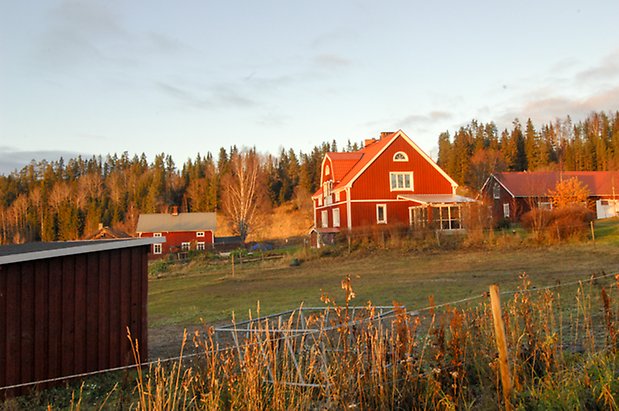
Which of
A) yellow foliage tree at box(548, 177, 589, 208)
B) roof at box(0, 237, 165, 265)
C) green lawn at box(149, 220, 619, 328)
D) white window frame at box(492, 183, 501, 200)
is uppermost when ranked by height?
white window frame at box(492, 183, 501, 200)

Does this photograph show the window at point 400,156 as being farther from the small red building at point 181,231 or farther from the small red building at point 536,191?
the small red building at point 181,231

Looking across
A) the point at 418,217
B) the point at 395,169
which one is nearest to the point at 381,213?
the point at 395,169

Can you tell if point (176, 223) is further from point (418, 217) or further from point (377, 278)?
point (377, 278)

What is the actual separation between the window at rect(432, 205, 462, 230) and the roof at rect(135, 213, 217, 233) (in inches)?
1207

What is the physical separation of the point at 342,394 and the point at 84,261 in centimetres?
582

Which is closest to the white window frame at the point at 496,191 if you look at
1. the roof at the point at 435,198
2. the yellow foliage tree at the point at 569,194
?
the yellow foliage tree at the point at 569,194

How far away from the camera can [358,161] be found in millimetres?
40375

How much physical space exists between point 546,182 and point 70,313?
47.4 m

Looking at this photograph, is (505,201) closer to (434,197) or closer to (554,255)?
(434,197)

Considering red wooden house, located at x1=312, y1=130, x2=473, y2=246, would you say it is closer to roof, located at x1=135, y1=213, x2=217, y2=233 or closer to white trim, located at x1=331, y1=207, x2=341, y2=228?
white trim, located at x1=331, y1=207, x2=341, y2=228

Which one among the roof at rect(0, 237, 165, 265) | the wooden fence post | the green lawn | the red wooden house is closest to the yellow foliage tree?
the green lawn

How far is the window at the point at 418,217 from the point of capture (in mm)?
29844

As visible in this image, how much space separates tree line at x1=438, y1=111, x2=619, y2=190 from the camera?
234ft

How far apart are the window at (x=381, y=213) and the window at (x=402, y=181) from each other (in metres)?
1.75
